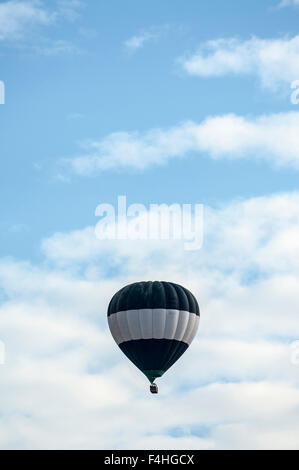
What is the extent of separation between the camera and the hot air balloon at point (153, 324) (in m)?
91.9

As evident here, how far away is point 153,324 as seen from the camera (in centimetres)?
9181

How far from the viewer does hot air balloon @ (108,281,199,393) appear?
301ft

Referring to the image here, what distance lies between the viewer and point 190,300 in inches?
3671
